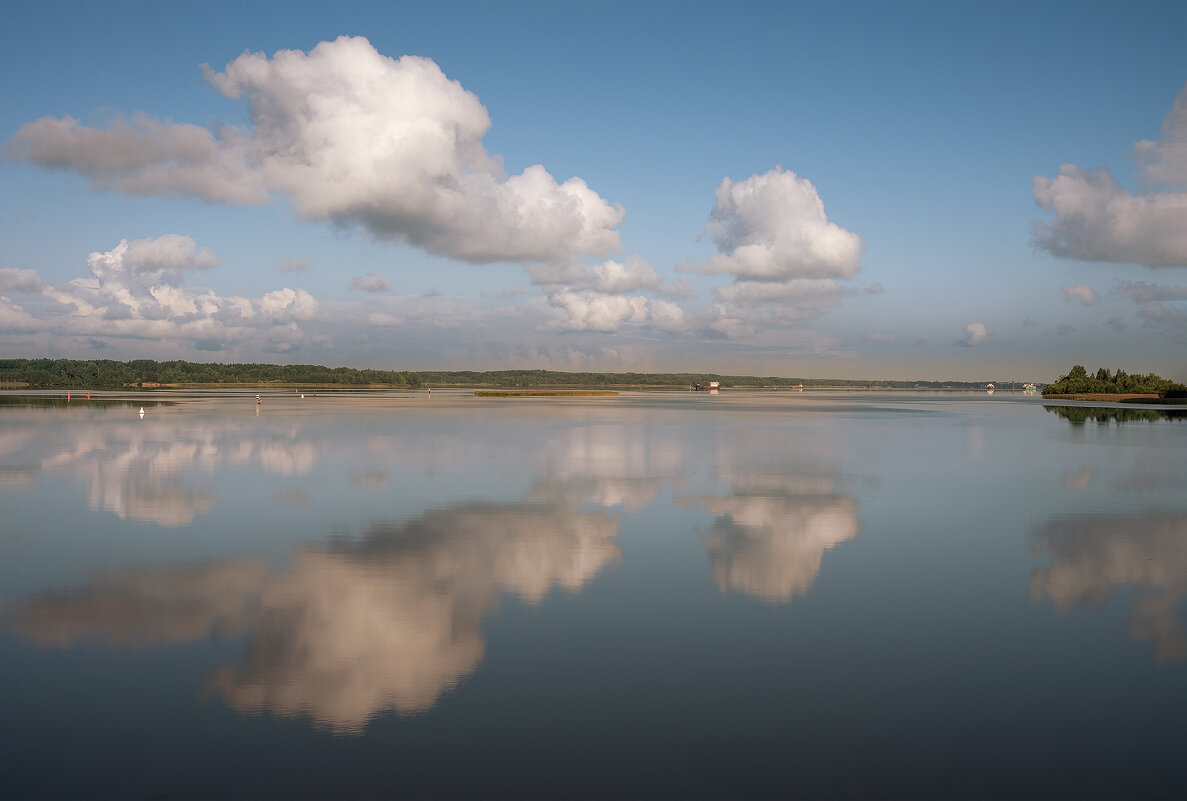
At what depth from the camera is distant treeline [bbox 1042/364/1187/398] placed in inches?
5221

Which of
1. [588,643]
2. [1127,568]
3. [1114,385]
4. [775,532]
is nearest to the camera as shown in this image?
[588,643]

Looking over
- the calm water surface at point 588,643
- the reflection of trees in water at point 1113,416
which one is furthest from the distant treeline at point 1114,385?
the calm water surface at point 588,643

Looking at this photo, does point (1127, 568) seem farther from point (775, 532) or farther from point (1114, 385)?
point (1114, 385)

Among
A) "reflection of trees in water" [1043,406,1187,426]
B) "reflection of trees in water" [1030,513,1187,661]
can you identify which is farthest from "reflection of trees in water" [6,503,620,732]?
"reflection of trees in water" [1043,406,1187,426]

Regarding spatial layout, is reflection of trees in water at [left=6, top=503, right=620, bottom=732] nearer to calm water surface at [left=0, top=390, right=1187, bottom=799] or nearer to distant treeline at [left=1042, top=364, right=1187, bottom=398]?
calm water surface at [left=0, top=390, right=1187, bottom=799]

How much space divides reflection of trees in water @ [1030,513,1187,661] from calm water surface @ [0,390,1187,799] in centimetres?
9

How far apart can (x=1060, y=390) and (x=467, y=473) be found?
182m

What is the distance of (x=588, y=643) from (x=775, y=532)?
857 centimetres

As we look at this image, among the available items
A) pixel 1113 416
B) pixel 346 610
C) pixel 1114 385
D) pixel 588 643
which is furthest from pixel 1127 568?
pixel 1114 385

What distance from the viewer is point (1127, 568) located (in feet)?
47.7

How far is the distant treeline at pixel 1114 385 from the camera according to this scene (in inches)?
5221

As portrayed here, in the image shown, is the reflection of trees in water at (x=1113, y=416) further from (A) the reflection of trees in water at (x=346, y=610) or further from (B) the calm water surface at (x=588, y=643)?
(A) the reflection of trees in water at (x=346, y=610)

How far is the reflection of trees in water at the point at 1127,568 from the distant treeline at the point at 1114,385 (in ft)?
459

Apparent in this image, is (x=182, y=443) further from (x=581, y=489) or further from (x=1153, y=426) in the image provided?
(x=1153, y=426)
